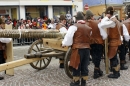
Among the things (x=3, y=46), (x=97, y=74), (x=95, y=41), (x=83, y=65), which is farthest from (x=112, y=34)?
(x=3, y=46)

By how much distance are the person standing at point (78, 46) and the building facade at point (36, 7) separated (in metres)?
16.6

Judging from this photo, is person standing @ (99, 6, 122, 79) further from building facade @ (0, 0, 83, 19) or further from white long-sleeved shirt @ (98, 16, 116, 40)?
building facade @ (0, 0, 83, 19)

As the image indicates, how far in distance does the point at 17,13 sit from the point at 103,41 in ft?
53.8

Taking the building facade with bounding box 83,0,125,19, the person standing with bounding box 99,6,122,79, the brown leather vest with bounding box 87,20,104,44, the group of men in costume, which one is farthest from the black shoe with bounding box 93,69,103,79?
the building facade with bounding box 83,0,125,19

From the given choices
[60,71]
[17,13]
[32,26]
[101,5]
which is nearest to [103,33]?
[60,71]

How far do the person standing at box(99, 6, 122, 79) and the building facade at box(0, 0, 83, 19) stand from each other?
52.9ft

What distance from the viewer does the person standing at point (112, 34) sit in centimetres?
607

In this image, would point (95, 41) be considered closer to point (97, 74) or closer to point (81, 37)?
point (97, 74)

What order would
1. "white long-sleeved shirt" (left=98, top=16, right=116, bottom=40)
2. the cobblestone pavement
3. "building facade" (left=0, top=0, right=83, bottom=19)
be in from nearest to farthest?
the cobblestone pavement
"white long-sleeved shirt" (left=98, top=16, right=116, bottom=40)
"building facade" (left=0, top=0, right=83, bottom=19)

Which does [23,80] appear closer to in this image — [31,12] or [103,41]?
[103,41]

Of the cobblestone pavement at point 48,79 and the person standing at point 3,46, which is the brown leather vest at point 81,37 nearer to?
the cobblestone pavement at point 48,79

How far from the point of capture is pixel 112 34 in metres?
6.21

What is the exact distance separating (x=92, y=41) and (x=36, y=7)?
17.3m

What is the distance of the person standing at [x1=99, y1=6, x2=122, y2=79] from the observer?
6070 mm
